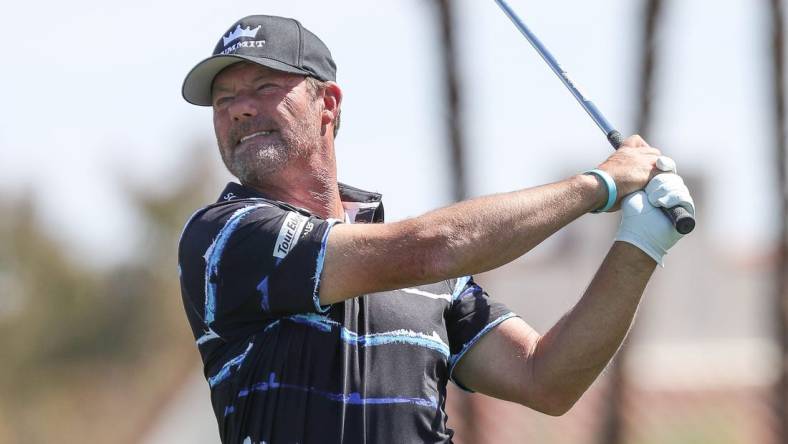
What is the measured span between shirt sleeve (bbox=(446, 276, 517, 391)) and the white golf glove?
0.52 m

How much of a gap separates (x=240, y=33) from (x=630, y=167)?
3.97 ft

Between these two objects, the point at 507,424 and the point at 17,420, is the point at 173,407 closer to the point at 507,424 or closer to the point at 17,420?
the point at 507,424

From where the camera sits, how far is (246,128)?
14.1ft

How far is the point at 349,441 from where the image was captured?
3861 millimetres

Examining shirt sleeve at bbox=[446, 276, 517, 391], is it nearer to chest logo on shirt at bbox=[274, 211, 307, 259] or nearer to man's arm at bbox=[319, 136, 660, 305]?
man's arm at bbox=[319, 136, 660, 305]

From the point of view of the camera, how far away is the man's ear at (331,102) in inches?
182

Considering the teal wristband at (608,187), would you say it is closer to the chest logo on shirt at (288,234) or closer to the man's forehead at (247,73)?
the chest logo on shirt at (288,234)

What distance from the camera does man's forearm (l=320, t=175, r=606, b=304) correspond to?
149 inches

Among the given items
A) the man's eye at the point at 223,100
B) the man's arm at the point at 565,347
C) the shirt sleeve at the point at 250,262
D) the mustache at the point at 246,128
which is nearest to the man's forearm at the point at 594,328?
the man's arm at the point at 565,347

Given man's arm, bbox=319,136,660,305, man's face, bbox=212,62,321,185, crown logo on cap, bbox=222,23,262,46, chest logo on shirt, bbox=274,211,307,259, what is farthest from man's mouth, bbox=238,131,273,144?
man's arm, bbox=319,136,660,305

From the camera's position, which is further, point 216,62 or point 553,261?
point 553,261

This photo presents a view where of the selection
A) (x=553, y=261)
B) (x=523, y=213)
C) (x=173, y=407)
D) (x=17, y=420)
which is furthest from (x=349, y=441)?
(x=553, y=261)

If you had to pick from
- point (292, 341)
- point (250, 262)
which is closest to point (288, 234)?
point (250, 262)

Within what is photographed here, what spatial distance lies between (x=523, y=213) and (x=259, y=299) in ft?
2.38
